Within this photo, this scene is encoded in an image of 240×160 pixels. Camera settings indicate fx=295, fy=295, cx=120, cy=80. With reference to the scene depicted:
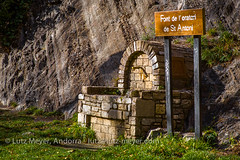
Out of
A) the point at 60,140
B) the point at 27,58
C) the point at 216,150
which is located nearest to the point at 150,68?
the point at 60,140

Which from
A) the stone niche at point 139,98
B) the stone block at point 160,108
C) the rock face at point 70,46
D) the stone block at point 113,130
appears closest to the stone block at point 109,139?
the stone niche at point 139,98

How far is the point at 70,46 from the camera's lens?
14836 millimetres

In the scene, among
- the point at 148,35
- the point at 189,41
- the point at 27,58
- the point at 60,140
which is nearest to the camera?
the point at 60,140

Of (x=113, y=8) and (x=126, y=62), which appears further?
(x=113, y=8)

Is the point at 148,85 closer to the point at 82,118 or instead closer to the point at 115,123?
the point at 115,123

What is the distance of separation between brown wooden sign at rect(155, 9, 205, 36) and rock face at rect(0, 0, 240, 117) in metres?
4.64

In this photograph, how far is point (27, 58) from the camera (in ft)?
54.6

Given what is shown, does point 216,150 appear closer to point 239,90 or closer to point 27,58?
point 239,90

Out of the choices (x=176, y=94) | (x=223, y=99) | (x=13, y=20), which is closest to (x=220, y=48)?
(x=223, y=99)

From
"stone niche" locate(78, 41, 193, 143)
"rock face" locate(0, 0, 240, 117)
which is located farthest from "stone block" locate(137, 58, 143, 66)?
"rock face" locate(0, 0, 240, 117)

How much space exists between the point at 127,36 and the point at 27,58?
665 centimetres

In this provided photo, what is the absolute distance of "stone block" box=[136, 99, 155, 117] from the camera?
7.40 meters

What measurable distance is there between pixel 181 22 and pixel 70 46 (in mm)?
9336

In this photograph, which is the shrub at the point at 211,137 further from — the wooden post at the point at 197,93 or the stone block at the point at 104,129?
the stone block at the point at 104,129
